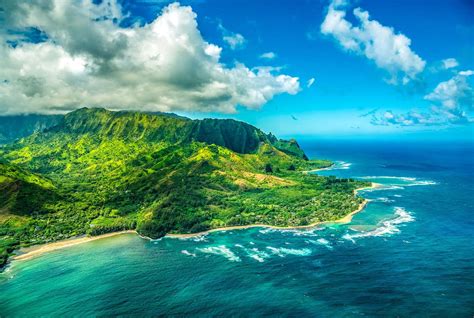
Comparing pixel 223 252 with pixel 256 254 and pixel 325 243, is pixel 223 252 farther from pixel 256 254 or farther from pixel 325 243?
pixel 325 243

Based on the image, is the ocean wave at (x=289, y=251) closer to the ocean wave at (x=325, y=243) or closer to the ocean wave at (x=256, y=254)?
the ocean wave at (x=256, y=254)

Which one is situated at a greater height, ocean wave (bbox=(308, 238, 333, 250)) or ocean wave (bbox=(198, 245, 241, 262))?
ocean wave (bbox=(308, 238, 333, 250))

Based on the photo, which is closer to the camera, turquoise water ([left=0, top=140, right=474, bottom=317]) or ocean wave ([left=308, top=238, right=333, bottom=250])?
turquoise water ([left=0, top=140, right=474, bottom=317])

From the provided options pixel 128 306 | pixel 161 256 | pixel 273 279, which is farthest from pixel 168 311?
pixel 161 256

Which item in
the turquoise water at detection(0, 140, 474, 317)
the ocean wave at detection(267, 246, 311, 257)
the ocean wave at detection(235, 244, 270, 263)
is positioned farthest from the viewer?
the ocean wave at detection(267, 246, 311, 257)

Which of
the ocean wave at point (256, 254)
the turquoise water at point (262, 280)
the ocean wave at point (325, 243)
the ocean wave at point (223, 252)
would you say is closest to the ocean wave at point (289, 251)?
the turquoise water at point (262, 280)

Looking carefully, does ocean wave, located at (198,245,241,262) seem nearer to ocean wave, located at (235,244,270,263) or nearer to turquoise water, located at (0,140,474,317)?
turquoise water, located at (0,140,474,317)

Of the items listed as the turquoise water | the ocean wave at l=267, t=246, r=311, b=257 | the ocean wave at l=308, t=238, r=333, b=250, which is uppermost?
the ocean wave at l=308, t=238, r=333, b=250

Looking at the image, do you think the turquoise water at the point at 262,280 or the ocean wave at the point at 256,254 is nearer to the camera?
the turquoise water at the point at 262,280

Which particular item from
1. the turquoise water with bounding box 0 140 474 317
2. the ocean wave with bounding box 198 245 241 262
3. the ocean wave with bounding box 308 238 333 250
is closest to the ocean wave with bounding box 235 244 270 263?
the turquoise water with bounding box 0 140 474 317

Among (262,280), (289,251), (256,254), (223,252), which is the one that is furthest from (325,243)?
(223,252)

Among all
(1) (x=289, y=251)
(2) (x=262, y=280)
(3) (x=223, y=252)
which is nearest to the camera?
(2) (x=262, y=280)
